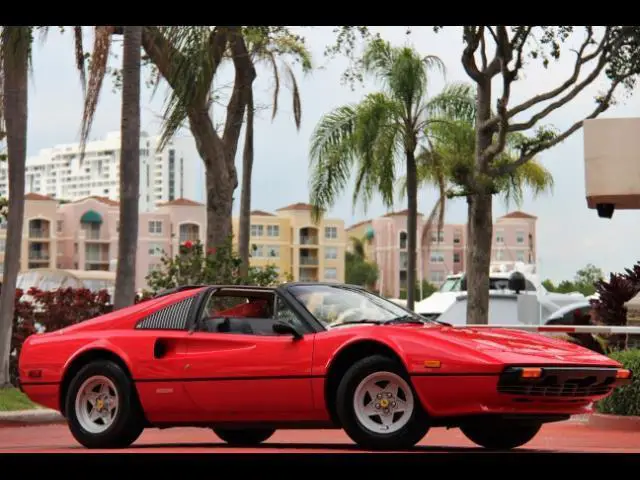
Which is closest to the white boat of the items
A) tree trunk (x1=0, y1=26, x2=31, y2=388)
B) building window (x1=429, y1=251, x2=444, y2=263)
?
tree trunk (x1=0, y1=26, x2=31, y2=388)

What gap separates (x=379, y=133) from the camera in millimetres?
35344

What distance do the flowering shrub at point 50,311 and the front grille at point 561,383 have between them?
14.9m

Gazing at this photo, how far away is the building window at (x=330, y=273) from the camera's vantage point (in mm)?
144250

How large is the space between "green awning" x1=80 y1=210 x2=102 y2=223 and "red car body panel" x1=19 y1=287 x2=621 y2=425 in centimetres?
12942

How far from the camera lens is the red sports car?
32.4 ft

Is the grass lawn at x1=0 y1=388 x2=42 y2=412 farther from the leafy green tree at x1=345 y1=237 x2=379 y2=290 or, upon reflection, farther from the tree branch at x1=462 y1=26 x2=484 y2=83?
the leafy green tree at x1=345 y1=237 x2=379 y2=290

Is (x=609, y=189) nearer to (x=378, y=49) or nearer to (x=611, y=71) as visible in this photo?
(x=611, y=71)

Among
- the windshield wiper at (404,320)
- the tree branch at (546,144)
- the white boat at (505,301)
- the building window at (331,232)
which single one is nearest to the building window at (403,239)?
the building window at (331,232)

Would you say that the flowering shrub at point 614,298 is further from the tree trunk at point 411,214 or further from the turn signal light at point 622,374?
the tree trunk at point 411,214

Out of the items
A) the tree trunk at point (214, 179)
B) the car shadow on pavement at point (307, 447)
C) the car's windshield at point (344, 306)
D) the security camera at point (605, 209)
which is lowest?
the car shadow on pavement at point (307, 447)

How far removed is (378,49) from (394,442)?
26038mm

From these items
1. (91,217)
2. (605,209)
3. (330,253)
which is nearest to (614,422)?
(605,209)
